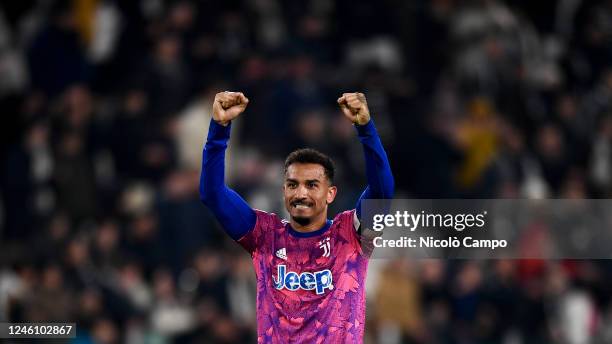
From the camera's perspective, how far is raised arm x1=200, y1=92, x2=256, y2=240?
6992 millimetres

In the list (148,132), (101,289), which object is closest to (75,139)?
(148,132)

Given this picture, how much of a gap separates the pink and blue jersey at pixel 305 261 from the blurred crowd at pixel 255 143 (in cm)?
517

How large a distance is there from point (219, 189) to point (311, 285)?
2.30 ft

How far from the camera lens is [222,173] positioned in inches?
283

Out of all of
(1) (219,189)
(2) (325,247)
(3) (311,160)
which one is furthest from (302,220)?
(1) (219,189)

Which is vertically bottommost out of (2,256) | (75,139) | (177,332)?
(177,332)

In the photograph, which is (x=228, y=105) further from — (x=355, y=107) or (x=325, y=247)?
(x=325, y=247)

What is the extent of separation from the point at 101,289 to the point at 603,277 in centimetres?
555

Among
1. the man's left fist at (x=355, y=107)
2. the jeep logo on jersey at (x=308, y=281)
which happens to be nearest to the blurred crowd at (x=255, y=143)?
the jeep logo on jersey at (x=308, y=281)

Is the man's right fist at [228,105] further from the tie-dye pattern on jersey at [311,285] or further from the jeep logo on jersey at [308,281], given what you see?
the jeep logo on jersey at [308,281]

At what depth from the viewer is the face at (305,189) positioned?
279 inches

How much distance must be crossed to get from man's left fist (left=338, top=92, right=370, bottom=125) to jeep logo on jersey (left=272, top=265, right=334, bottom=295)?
2.83 feet

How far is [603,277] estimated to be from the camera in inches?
586

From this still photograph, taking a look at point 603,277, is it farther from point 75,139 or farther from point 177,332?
point 75,139
